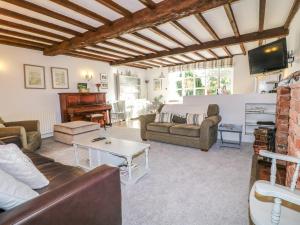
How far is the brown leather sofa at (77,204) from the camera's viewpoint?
2.57 feet

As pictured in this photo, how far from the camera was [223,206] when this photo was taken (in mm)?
1683

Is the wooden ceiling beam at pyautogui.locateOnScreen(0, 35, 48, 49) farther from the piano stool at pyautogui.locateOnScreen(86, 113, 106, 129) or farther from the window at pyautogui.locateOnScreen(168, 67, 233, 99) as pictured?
the window at pyautogui.locateOnScreen(168, 67, 233, 99)

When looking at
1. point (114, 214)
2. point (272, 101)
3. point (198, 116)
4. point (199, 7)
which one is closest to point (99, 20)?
point (199, 7)

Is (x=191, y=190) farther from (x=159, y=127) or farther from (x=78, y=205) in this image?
(x=159, y=127)

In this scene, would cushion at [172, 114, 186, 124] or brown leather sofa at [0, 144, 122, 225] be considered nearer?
brown leather sofa at [0, 144, 122, 225]

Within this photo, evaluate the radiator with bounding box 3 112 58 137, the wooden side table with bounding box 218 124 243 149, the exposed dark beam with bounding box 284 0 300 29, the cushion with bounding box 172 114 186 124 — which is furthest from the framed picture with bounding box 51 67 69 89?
the exposed dark beam with bounding box 284 0 300 29

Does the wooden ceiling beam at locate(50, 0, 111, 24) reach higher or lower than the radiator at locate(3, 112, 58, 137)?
higher

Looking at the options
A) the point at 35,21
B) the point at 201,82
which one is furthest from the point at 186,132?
the point at 201,82

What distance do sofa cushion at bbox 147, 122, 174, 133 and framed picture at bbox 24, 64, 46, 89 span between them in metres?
3.30

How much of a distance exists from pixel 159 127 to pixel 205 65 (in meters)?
4.45

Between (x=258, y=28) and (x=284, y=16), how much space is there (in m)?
0.50

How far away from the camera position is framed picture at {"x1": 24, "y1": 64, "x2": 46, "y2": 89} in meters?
4.41

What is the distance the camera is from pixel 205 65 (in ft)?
22.8

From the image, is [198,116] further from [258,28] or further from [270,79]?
[270,79]
